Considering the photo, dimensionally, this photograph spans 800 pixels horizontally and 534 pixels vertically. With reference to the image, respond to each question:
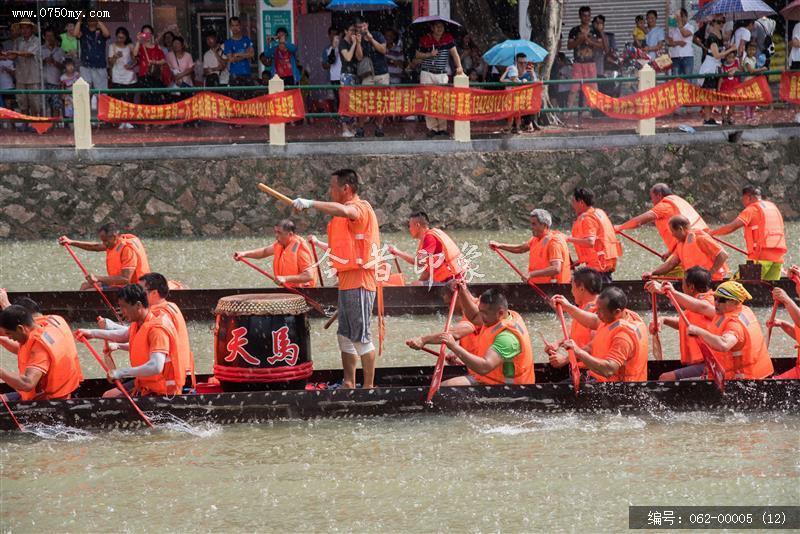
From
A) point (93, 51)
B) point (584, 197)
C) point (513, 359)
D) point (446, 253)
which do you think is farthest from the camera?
point (93, 51)

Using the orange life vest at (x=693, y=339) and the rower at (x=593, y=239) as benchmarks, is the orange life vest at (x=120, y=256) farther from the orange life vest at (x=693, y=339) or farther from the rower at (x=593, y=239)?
the orange life vest at (x=693, y=339)

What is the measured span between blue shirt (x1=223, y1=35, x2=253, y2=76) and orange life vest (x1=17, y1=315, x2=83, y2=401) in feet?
37.9

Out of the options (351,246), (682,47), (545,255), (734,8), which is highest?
(734,8)

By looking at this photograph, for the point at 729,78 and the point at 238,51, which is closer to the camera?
the point at 729,78

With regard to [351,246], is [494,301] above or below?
below

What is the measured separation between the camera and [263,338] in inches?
394

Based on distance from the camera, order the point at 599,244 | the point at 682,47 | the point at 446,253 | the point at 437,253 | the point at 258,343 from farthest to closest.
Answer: the point at 682,47, the point at 599,244, the point at 437,253, the point at 446,253, the point at 258,343

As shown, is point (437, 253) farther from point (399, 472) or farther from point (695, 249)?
point (399, 472)

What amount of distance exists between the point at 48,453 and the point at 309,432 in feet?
6.41

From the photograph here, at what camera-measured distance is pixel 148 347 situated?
9516 mm

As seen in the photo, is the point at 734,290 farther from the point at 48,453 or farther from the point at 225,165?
the point at 225,165

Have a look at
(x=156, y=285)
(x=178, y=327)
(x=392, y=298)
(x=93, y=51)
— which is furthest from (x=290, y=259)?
(x=93, y=51)

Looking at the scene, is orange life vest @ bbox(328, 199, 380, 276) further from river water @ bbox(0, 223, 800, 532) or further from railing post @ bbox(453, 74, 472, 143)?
railing post @ bbox(453, 74, 472, 143)

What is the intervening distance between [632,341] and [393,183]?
34.4ft
